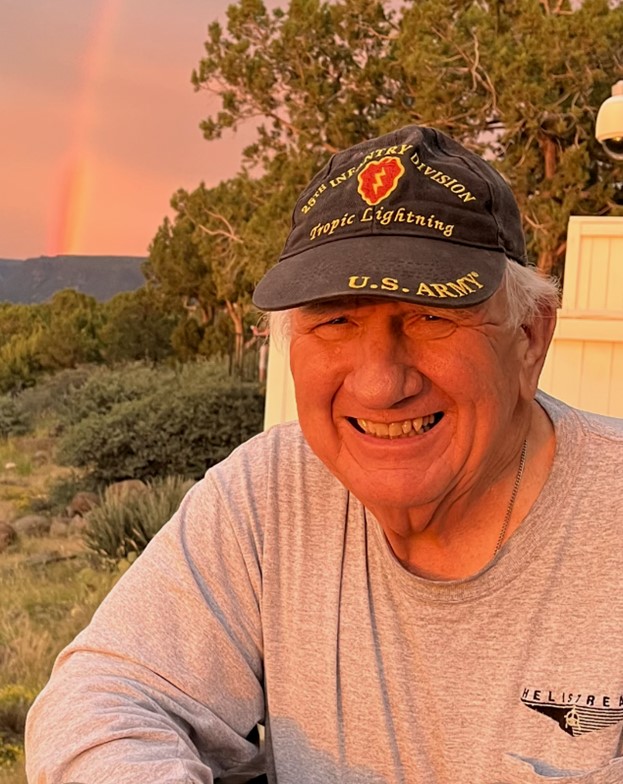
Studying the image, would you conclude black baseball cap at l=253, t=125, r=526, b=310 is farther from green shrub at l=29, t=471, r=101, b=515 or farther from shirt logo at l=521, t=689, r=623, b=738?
green shrub at l=29, t=471, r=101, b=515

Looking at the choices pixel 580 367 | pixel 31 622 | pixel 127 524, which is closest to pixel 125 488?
pixel 127 524

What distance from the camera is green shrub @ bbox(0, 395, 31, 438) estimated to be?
11.7 m

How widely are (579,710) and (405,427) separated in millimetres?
483

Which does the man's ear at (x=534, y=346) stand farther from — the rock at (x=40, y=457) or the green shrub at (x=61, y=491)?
the rock at (x=40, y=457)

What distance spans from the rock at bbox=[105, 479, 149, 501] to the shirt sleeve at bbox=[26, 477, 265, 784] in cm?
582

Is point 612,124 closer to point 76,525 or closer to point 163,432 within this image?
point 76,525

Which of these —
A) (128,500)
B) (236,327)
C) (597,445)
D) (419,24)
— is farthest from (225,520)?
(236,327)

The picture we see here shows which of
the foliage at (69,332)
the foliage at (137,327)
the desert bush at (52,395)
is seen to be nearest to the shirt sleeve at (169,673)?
the desert bush at (52,395)

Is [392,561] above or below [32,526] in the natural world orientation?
above

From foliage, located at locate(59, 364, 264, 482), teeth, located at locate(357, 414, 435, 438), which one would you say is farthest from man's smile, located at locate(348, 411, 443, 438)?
foliage, located at locate(59, 364, 264, 482)

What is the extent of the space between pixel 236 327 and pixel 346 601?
2129 cm

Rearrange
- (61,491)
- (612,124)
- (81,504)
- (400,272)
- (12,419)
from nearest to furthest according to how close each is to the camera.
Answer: (400,272)
(612,124)
(81,504)
(61,491)
(12,419)

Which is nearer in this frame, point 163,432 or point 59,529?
point 59,529

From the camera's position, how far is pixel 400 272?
1.25 metres
